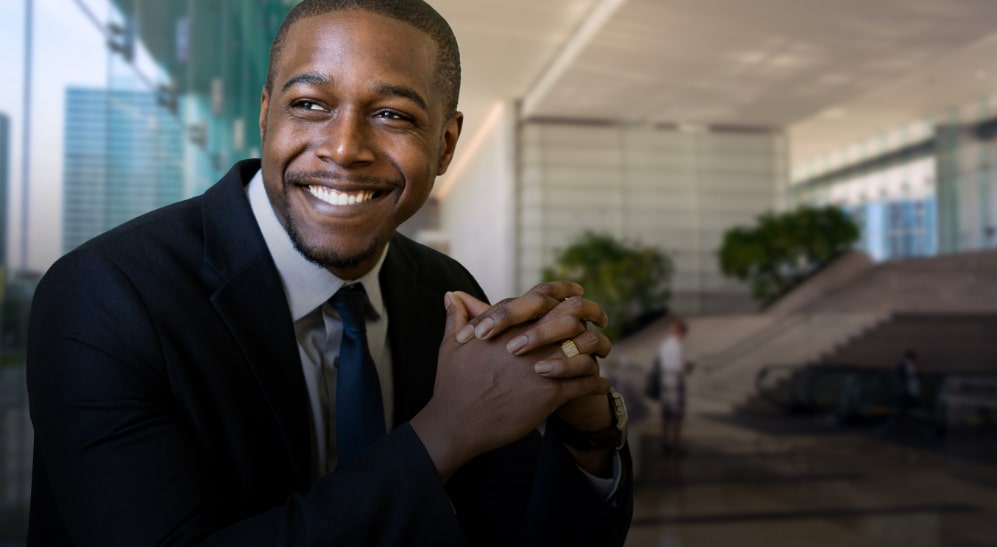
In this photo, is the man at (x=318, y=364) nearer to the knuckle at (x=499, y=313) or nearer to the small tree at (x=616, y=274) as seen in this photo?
the knuckle at (x=499, y=313)

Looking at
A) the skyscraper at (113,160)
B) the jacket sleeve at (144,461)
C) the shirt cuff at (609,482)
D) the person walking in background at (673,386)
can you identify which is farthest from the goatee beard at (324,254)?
the person walking in background at (673,386)

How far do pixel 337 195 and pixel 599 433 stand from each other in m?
0.51

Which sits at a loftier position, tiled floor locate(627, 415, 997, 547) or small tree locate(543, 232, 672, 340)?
small tree locate(543, 232, 672, 340)

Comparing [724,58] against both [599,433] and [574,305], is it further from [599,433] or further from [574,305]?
[574,305]

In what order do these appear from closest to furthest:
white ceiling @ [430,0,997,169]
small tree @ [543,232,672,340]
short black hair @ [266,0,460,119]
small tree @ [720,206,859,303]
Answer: short black hair @ [266,0,460,119], white ceiling @ [430,0,997,169], small tree @ [720,206,859,303], small tree @ [543,232,672,340]

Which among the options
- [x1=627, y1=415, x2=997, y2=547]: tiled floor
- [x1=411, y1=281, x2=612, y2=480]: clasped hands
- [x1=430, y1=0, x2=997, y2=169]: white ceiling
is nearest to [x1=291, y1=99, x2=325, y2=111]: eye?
[x1=411, y1=281, x2=612, y2=480]: clasped hands

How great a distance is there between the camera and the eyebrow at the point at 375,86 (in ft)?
3.31

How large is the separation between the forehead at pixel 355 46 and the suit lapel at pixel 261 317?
0.75 ft

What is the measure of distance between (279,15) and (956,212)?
16781 millimetres

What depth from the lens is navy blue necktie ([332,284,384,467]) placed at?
3.66 ft

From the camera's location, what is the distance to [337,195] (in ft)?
3.46

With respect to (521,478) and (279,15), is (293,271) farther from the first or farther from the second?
(279,15)

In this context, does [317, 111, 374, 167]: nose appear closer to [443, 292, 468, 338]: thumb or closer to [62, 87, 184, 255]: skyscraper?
[443, 292, 468, 338]: thumb

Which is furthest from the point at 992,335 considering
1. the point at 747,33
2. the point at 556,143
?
the point at 556,143
